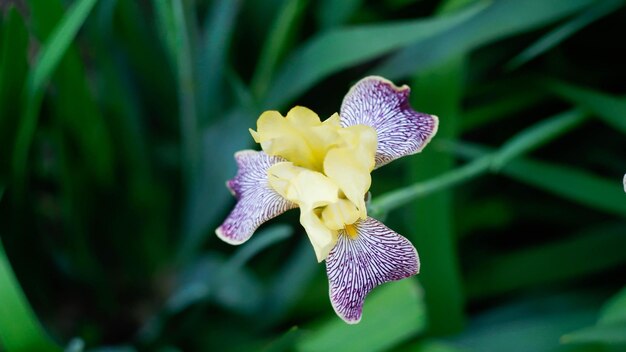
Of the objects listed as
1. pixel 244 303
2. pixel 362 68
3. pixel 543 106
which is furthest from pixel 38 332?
pixel 543 106

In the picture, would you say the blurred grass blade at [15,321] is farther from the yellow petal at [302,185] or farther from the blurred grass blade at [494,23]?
the blurred grass blade at [494,23]

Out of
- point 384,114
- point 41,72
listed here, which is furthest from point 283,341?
point 41,72

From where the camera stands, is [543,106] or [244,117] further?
[543,106]

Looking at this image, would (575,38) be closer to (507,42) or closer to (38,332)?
(507,42)

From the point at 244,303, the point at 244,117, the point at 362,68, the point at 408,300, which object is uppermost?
the point at 362,68

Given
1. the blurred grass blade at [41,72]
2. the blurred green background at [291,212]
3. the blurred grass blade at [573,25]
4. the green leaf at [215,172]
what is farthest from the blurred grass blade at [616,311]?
the blurred grass blade at [41,72]
